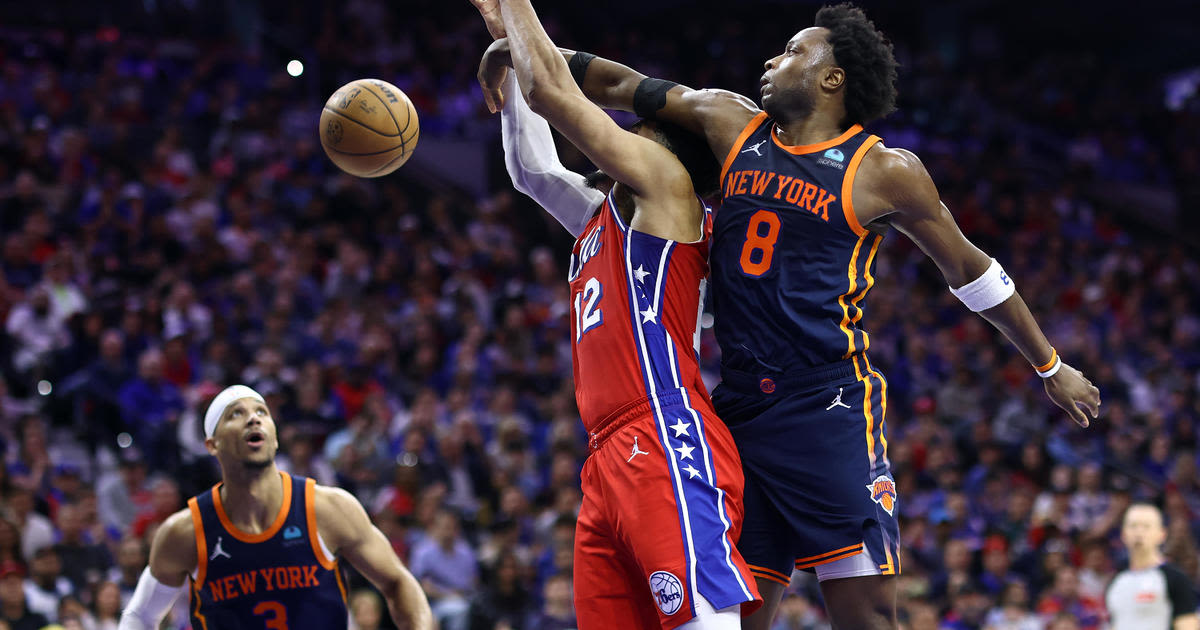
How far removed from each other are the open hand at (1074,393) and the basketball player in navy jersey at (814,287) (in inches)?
15.0

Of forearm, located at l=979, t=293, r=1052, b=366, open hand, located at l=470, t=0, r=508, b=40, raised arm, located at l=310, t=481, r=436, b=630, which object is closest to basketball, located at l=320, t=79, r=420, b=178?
open hand, located at l=470, t=0, r=508, b=40

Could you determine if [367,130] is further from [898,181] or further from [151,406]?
[151,406]

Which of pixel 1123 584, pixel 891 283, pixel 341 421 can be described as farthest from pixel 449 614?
pixel 891 283

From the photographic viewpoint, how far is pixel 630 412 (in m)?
3.34

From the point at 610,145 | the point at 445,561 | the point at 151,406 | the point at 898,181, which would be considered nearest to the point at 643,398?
the point at 610,145

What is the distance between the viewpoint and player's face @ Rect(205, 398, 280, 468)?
4852 millimetres

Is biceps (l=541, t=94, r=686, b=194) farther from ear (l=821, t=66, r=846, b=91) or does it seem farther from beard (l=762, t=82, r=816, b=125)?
ear (l=821, t=66, r=846, b=91)

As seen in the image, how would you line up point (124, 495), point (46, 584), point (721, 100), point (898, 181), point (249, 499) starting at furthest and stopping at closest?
point (124, 495), point (46, 584), point (249, 499), point (721, 100), point (898, 181)

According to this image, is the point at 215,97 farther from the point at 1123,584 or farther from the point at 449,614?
the point at 1123,584

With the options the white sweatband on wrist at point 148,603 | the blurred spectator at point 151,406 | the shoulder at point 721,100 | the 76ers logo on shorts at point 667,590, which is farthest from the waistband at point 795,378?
the blurred spectator at point 151,406

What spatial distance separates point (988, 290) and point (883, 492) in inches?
26.3

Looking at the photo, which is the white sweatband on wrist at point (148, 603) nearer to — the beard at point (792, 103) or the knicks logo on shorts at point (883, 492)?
the knicks logo on shorts at point (883, 492)

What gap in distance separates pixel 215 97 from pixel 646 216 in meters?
12.1

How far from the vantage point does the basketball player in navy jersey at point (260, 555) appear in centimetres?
478
